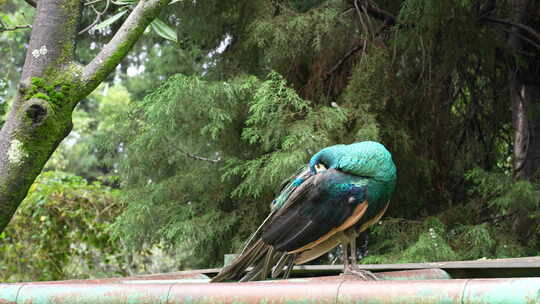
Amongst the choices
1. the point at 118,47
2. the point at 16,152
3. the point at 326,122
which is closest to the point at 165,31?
the point at 118,47

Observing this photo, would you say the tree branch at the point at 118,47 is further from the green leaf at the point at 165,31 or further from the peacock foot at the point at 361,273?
the peacock foot at the point at 361,273

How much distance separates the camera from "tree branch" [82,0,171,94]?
2484 mm

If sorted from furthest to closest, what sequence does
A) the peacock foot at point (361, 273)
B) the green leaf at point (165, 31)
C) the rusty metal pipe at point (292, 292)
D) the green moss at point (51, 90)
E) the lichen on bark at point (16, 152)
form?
the green leaf at point (165, 31) < the green moss at point (51, 90) < the lichen on bark at point (16, 152) < the peacock foot at point (361, 273) < the rusty metal pipe at point (292, 292)

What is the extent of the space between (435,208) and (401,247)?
76 centimetres

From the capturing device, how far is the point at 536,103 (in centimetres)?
523

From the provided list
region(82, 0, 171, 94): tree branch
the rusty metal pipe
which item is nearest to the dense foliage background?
region(82, 0, 171, 94): tree branch

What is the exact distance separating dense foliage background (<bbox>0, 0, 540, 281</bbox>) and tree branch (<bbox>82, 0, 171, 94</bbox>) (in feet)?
5.90

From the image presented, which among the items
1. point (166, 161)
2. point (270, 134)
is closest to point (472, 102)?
point (270, 134)

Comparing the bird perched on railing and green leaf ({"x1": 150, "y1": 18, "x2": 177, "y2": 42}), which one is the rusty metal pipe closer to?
the bird perched on railing

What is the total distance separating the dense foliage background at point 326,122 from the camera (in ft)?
14.7

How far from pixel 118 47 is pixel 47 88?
0.32 meters

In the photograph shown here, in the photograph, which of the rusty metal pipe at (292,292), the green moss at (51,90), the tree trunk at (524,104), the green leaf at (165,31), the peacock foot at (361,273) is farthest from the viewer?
the tree trunk at (524,104)

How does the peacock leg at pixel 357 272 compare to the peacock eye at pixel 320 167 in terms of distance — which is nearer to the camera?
the peacock leg at pixel 357 272

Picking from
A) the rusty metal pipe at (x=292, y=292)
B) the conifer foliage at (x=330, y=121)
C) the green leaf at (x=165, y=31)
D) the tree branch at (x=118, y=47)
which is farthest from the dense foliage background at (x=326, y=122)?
the rusty metal pipe at (x=292, y=292)
